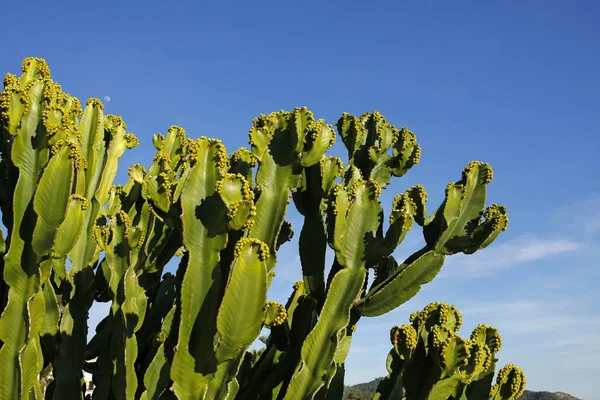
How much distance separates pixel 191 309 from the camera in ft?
11.8

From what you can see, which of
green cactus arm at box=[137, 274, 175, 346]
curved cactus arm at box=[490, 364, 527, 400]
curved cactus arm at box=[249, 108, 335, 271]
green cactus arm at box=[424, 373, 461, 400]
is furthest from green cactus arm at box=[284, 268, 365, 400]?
green cactus arm at box=[137, 274, 175, 346]

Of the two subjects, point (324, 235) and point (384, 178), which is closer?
point (324, 235)

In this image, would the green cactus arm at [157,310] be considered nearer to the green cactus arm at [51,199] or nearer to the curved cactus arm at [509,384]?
the green cactus arm at [51,199]

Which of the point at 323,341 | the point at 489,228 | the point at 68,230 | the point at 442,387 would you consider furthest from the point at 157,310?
the point at 489,228

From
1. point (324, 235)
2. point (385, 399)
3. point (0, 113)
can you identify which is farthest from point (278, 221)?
point (0, 113)

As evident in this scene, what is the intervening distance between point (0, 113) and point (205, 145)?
5.98 feet

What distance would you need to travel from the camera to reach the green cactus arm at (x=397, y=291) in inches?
164

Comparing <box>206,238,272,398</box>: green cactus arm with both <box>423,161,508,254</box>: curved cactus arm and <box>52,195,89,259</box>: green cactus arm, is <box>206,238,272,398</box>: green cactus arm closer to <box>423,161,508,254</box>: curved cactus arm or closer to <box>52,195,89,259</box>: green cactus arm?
<box>52,195,89,259</box>: green cactus arm

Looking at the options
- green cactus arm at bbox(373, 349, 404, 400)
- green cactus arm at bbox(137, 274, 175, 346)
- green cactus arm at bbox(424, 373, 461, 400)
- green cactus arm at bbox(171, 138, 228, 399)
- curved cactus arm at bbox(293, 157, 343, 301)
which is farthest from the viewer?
green cactus arm at bbox(137, 274, 175, 346)

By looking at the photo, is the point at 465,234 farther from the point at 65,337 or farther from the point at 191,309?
the point at 65,337

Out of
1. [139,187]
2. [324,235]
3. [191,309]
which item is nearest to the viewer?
[191,309]

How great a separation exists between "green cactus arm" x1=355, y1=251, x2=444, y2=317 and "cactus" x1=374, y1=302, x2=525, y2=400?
0.19 m

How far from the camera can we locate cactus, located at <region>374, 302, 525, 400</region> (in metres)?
3.82

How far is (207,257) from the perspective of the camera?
3.62 m
